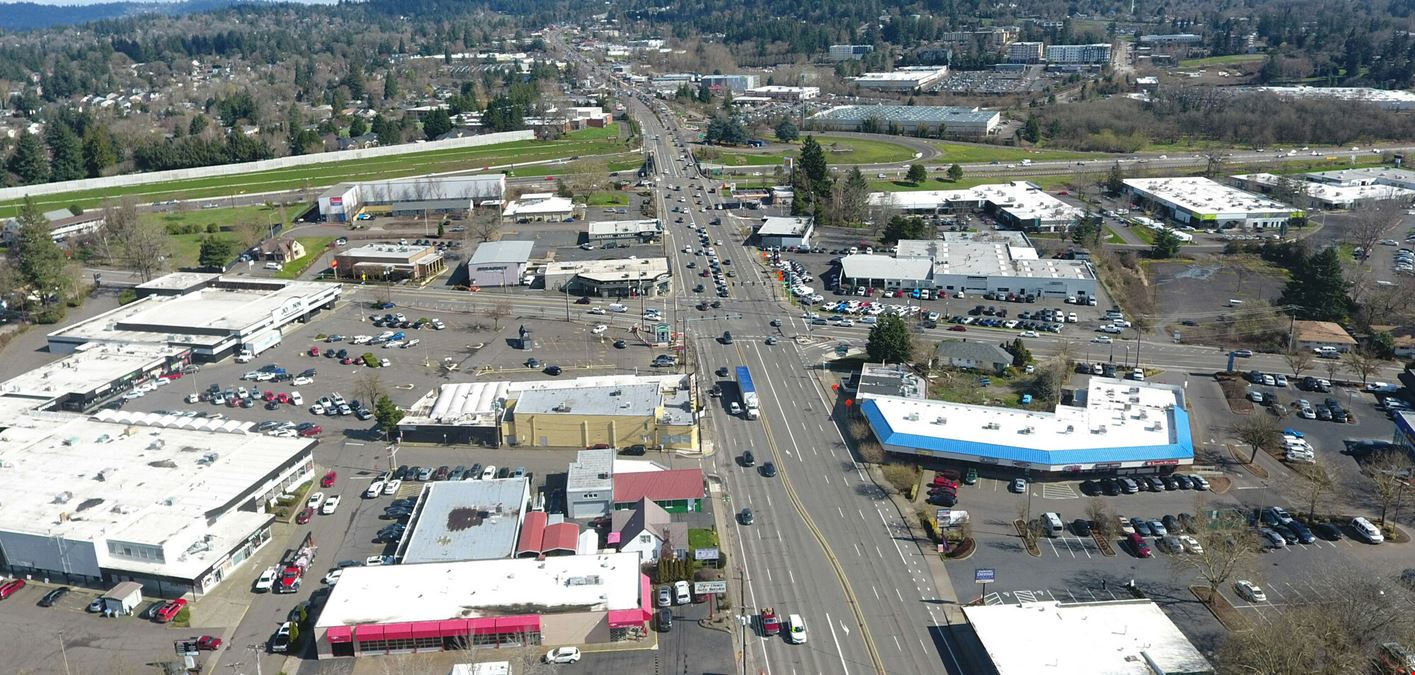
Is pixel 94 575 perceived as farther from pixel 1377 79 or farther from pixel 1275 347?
pixel 1377 79

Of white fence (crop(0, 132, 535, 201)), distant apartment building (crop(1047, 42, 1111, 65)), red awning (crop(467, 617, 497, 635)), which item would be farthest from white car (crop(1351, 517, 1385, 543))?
distant apartment building (crop(1047, 42, 1111, 65))

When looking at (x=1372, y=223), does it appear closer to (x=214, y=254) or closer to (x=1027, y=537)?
(x=1027, y=537)

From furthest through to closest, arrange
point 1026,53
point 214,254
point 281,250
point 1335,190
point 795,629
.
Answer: point 1026,53, point 1335,190, point 281,250, point 214,254, point 795,629

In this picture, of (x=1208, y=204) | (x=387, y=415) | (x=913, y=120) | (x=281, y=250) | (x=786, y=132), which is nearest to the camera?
(x=387, y=415)

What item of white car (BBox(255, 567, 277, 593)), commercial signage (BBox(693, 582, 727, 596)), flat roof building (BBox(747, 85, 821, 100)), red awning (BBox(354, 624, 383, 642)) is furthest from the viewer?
flat roof building (BBox(747, 85, 821, 100))

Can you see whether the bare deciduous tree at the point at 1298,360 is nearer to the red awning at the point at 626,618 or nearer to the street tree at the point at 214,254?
the red awning at the point at 626,618

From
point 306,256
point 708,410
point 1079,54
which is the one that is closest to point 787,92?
point 1079,54

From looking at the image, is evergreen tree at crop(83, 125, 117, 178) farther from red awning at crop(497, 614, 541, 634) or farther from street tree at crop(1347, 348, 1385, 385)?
street tree at crop(1347, 348, 1385, 385)
